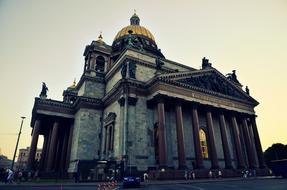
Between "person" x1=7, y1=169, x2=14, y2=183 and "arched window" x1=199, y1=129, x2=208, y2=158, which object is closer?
"person" x1=7, y1=169, x2=14, y2=183

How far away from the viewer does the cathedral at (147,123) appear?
2572cm

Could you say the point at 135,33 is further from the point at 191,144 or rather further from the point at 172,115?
the point at 191,144

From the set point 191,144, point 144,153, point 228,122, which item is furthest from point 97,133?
point 228,122

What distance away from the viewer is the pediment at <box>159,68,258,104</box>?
29.3 m

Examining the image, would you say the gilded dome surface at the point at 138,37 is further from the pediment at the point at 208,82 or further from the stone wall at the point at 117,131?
the stone wall at the point at 117,131

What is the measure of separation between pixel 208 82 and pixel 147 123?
1213 cm

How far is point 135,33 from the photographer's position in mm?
49562

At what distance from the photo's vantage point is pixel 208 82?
109 feet

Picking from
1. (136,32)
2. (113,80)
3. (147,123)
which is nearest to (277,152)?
(136,32)

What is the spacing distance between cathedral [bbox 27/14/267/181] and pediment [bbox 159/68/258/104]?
0.47 feet

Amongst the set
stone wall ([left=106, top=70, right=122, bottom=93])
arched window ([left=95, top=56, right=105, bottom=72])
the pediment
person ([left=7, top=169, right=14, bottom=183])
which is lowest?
person ([left=7, top=169, right=14, bottom=183])

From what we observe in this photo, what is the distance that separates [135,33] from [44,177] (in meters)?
34.8

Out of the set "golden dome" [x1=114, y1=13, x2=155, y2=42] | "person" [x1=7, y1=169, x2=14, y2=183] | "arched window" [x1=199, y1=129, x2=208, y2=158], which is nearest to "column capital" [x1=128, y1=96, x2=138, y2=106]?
"arched window" [x1=199, y1=129, x2=208, y2=158]

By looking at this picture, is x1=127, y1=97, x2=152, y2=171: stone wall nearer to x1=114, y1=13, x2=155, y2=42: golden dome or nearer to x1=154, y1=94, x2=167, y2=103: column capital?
x1=154, y1=94, x2=167, y2=103: column capital
